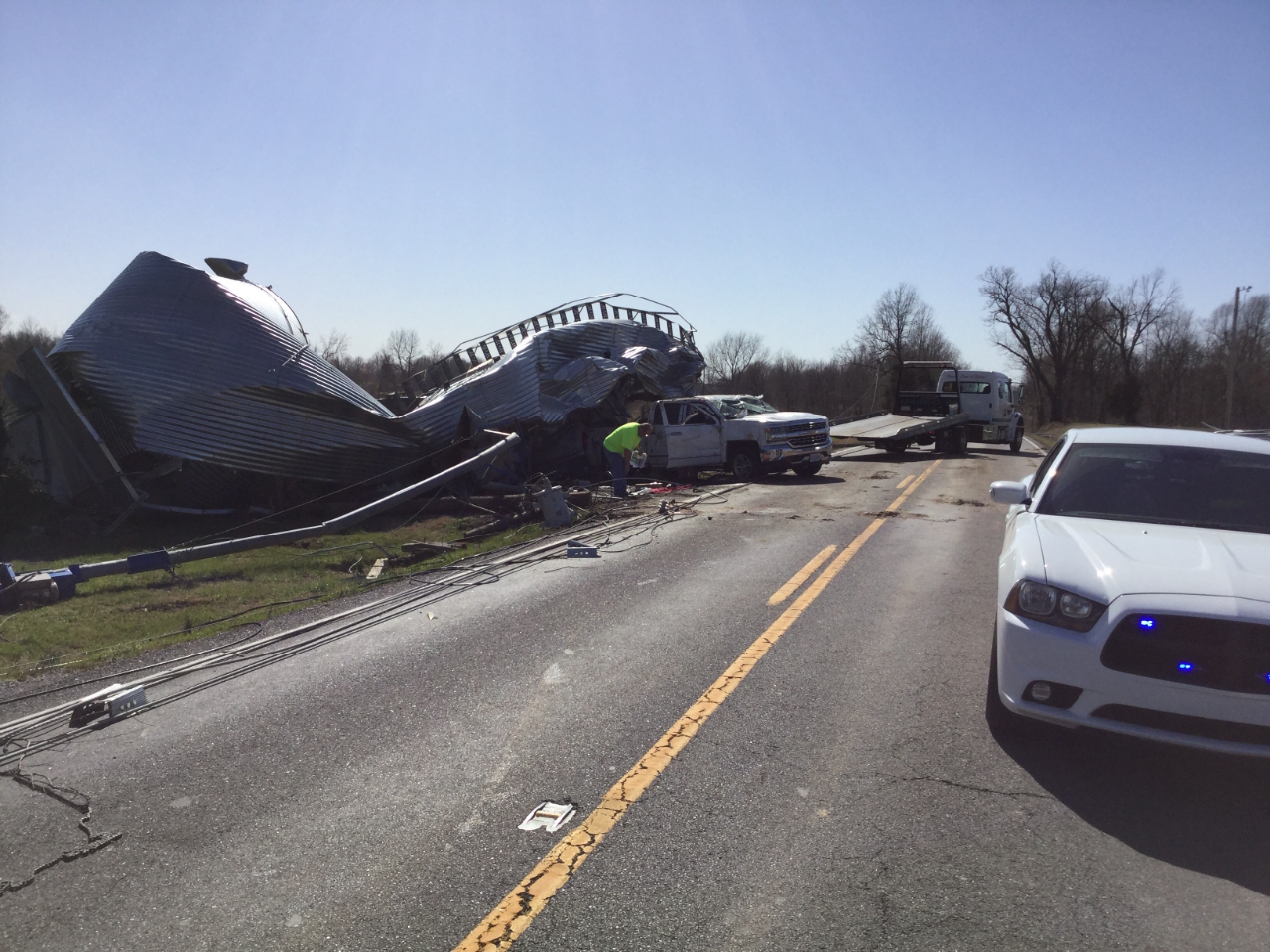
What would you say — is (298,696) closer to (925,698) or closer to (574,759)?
(574,759)

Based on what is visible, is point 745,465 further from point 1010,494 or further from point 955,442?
point 1010,494

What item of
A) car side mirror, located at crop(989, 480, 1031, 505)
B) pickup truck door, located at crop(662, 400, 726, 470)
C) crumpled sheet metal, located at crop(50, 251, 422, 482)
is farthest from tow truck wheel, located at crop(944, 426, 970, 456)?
car side mirror, located at crop(989, 480, 1031, 505)

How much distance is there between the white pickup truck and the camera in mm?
A: 19672

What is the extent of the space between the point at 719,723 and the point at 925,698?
140 centimetres

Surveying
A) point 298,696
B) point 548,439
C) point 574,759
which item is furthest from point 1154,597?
point 548,439

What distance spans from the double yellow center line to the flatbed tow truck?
63.1 ft

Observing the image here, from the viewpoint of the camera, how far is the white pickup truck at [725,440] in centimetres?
1967

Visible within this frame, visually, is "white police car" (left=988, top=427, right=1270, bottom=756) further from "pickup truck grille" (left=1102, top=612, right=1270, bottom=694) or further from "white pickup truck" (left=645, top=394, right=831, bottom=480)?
"white pickup truck" (left=645, top=394, right=831, bottom=480)

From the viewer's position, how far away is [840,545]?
10883 millimetres

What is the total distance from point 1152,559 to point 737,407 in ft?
56.5

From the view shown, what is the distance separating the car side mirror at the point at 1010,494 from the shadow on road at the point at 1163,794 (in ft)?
5.50

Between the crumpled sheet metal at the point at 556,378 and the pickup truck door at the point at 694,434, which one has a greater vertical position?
the crumpled sheet metal at the point at 556,378

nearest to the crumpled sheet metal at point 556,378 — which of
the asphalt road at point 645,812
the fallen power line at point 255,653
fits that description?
the fallen power line at point 255,653

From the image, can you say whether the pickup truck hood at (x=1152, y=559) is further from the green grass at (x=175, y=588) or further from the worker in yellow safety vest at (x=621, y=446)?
the worker in yellow safety vest at (x=621, y=446)
